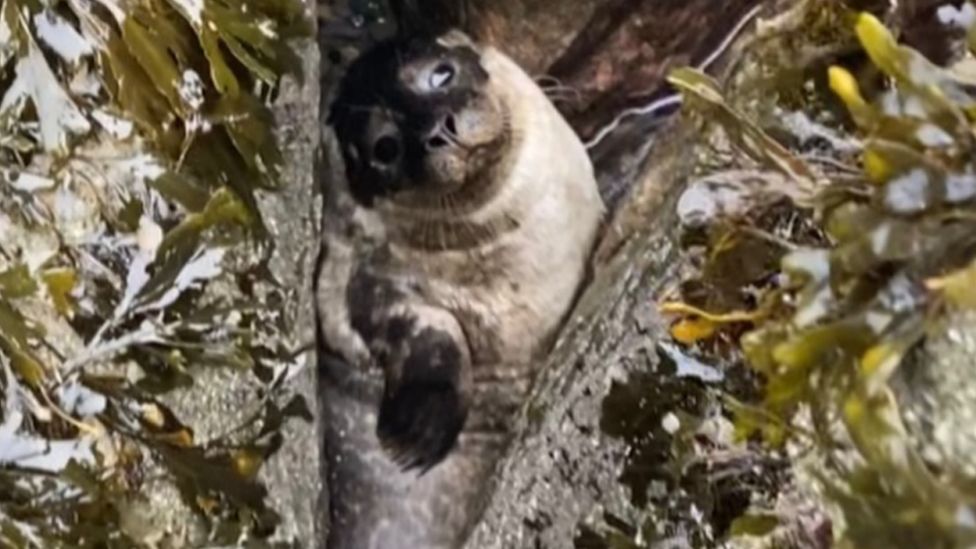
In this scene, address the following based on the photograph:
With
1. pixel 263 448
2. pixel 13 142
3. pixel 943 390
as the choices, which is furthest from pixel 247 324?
pixel 943 390

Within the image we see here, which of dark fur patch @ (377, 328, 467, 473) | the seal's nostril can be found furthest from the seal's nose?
dark fur patch @ (377, 328, 467, 473)

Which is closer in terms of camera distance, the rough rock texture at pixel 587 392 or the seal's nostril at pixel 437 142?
the rough rock texture at pixel 587 392

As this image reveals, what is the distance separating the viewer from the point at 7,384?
0.80m

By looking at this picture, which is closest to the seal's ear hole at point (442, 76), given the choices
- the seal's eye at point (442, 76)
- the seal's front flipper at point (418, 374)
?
the seal's eye at point (442, 76)

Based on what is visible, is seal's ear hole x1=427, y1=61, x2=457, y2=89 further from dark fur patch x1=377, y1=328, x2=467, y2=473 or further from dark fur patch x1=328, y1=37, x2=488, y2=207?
dark fur patch x1=377, y1=328, x2=467, y2=473

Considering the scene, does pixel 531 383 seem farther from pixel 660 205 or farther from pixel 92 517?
pixel 92 517

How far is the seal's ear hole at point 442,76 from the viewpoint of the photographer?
0.89 metres

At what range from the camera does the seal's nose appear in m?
0.88

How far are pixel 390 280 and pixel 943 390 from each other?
43cm

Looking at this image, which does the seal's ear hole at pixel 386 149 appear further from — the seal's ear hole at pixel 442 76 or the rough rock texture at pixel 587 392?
the rough rock texture at pixel 587 392

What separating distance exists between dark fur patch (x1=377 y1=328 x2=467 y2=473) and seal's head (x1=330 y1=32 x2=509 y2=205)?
10 cm

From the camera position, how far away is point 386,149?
891 millimetres

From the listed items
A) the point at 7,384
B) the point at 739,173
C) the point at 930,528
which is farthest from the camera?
the point at 7,384

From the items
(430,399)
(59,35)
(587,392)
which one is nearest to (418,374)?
(430,399)
